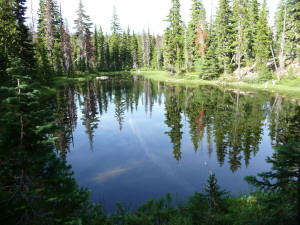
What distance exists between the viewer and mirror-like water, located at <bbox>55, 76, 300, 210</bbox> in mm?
10016

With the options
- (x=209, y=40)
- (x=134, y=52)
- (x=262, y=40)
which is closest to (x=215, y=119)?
(x=262, y=40)

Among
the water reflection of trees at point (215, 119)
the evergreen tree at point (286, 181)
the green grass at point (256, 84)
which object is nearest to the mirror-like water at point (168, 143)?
the water reflection of trees at point (215, 119)

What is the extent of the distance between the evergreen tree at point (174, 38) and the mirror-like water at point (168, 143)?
32.9 metres

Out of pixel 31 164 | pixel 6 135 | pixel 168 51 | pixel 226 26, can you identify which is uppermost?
pixel 226 26

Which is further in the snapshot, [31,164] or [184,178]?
[184,178]

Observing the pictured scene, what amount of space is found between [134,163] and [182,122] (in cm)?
845

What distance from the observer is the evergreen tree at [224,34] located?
1843 inches

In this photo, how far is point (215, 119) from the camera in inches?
770

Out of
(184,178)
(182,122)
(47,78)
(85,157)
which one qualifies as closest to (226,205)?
(184,178)

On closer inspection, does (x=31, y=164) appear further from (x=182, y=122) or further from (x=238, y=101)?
(x=238, y=101)

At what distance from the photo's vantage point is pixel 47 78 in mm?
38438

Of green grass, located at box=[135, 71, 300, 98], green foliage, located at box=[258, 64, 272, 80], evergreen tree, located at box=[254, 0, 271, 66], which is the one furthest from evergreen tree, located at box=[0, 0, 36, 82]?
evergreen tree, located at box=[254, 0, 271, 66]

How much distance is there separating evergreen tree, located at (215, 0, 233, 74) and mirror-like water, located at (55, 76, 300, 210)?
2230cm

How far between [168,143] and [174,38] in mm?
45859
